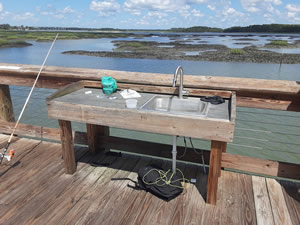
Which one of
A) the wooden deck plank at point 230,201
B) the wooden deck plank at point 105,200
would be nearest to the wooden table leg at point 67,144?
the wooden deck plank at point 105,200

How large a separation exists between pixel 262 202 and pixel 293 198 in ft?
0.97

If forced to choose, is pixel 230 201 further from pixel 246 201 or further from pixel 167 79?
pixel 167 79

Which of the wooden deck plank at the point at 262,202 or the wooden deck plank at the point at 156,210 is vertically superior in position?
the wooden deck plank at the point at 262,202

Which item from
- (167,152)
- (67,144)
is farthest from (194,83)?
(67,144)

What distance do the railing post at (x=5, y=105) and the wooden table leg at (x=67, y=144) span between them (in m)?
1.37

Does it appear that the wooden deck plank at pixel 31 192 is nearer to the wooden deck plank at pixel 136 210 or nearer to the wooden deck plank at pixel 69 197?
the wooden deck plank at pixel 69 197

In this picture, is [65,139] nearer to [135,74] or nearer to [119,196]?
[119,196]

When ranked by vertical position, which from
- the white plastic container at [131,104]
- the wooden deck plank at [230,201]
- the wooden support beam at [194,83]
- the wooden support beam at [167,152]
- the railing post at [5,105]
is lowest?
the wooden deck plank at [230,201]

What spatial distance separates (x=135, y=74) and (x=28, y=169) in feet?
4.91

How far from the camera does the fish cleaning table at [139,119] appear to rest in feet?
5.99

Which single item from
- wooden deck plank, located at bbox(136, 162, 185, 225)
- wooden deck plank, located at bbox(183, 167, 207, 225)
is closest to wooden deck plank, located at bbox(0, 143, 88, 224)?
wooden deck plank, located at bbox(136, 162, 185, 225)

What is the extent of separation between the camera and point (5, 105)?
10.8 feet

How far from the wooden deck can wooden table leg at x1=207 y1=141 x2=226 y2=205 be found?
0.09 metres

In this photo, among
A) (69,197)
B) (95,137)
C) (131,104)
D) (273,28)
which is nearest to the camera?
(131,104)
